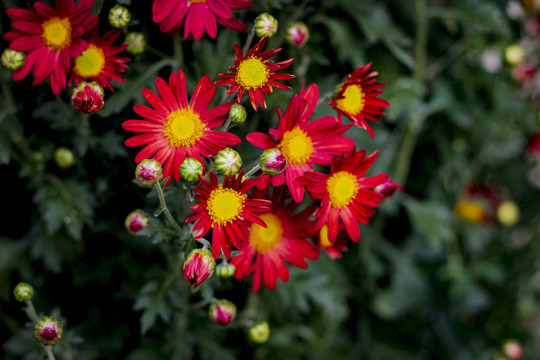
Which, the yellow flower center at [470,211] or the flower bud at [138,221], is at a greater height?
the flower bud at [138,221]

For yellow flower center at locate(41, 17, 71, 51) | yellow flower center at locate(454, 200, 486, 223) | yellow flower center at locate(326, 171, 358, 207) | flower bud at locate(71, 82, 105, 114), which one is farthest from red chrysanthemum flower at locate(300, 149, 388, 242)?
yellow flower center at locate(454, 200, 486, 223)

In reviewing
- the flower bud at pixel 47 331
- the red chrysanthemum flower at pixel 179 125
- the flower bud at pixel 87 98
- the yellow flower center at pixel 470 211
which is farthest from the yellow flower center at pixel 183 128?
the yellow flower center at pixel 470 211

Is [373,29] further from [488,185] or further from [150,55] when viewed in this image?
[488,185]

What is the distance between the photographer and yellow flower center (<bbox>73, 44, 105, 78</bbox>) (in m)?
0.81

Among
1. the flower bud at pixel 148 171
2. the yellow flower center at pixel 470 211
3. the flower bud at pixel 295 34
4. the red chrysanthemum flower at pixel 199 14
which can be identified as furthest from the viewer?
the yellow flower center at pixel 470 211

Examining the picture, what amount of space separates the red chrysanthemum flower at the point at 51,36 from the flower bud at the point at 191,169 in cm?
25

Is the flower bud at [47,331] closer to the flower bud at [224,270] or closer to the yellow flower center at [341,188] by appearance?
the flower bud at [224,270]

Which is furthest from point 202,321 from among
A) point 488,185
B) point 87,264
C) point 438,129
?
point 488,185

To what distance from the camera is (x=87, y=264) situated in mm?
1144

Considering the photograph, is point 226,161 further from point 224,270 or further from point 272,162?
point 224,270

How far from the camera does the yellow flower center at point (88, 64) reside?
2.65 ft

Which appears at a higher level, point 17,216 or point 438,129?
point 438,129

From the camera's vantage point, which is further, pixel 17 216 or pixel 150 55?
pixel 17 216

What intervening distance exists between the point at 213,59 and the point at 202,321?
0.54 m
